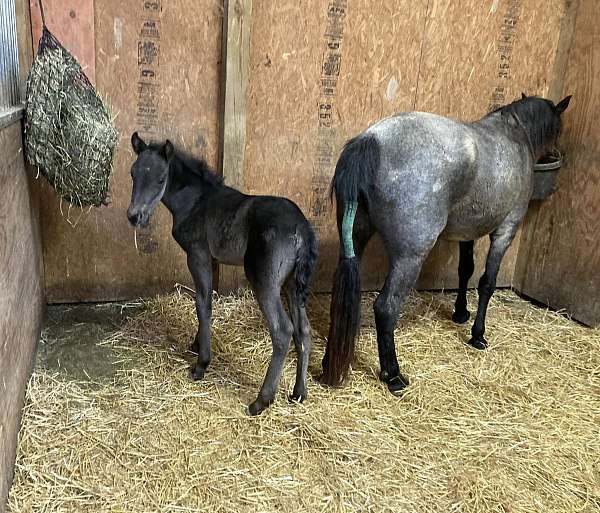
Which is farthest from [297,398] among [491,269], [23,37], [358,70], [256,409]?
[23,37]

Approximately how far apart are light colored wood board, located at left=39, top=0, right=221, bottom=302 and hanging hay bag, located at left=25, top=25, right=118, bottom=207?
618 mm

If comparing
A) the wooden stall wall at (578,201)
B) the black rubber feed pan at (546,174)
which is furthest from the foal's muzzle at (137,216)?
the wooden stall wall at (578,201)

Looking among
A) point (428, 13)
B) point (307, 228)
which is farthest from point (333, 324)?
point (428, 13)

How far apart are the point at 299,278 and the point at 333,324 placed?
0.41m

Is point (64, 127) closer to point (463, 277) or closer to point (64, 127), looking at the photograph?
point (64, 127)

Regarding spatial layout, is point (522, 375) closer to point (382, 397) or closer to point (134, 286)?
point (382, 397)

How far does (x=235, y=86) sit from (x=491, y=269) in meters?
2.06

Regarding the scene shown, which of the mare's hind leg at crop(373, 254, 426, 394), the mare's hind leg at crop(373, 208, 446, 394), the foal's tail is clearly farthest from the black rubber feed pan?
the foal's tail

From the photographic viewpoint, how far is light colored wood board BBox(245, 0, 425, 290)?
11.3ft

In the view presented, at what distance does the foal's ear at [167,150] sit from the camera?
8.19 ft

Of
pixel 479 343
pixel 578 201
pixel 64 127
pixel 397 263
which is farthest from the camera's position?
pixel 578 201

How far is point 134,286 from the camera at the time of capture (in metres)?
3.75

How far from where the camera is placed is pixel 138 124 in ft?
11.1

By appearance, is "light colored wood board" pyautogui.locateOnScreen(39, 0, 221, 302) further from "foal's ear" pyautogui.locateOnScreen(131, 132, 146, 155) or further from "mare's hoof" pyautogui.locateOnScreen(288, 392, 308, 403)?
"mare's hoof" pyautogui.locateOnScreen(288, 392, 308, 403)
